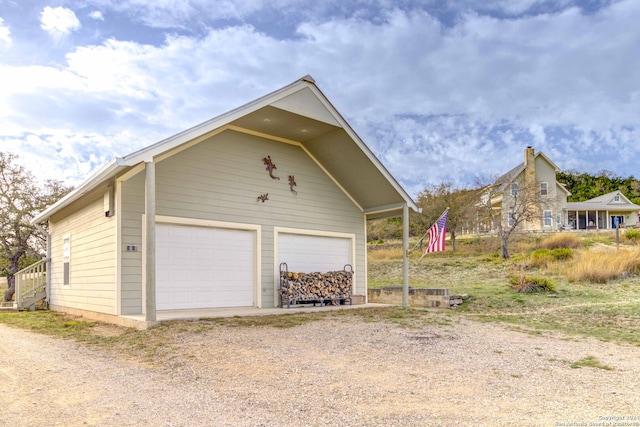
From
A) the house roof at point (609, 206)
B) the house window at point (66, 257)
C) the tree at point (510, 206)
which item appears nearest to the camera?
the house window at point (66, 257)

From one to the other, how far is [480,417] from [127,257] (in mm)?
7460

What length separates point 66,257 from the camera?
12586 mm

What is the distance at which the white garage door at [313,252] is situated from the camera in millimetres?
11883

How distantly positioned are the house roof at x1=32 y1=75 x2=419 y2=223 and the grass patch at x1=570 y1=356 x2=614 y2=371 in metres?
6.60

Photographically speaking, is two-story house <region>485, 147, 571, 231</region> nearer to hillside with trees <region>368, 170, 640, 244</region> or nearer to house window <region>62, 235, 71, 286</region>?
hillside with trees <region>368, 170, 640, 244</region>

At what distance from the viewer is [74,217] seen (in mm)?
12047

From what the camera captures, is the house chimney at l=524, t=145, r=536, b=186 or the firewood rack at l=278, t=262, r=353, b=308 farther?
the house chimney at l=524, t=145, r=536, b=186

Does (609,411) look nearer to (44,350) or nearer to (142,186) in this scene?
(44,350)

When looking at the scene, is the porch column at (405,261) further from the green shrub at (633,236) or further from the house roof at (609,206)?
the house roof at (609,206)

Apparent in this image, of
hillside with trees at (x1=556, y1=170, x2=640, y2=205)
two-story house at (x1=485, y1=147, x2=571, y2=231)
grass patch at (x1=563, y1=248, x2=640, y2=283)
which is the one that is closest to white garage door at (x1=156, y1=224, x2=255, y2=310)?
grass patch at (x1=563, y1=248, x2=640, y2=283)

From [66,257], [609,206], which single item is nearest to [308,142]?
[66,257]

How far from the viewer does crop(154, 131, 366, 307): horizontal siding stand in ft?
33.2

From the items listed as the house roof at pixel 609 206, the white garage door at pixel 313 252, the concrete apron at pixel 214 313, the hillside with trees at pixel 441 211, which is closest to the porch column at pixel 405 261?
the concrete apron at pixel 214 313

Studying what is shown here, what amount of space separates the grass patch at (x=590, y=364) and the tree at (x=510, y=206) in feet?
64.7
